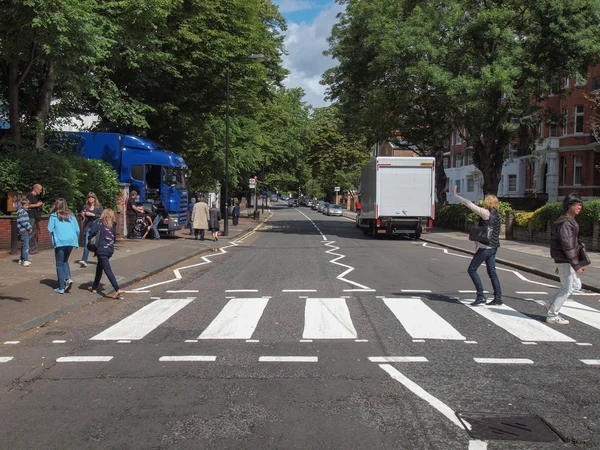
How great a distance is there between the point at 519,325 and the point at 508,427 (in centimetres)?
377

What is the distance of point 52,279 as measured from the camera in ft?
37.0

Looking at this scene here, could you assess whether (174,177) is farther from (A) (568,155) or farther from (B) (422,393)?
(A) (568,155)

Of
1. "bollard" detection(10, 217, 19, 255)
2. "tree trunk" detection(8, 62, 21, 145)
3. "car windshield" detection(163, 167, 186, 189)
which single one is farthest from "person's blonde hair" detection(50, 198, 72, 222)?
"car windshield" detection(163, 167, 186, 189)

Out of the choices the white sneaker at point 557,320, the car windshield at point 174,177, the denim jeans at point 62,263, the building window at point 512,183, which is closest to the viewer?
the white sneaker at point 557,320

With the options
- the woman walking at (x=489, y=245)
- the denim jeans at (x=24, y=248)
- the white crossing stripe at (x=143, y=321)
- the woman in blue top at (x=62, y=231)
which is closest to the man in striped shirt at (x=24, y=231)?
the denim jeans at (x=24, y=248)

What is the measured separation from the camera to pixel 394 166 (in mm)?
24797

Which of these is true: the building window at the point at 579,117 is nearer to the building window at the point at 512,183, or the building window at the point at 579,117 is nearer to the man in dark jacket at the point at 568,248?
the building window at the point at 512,183

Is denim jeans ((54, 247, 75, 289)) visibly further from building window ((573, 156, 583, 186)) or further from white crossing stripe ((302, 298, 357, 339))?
building window ((573, 156, 583, 186))

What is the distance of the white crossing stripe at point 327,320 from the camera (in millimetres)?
7145

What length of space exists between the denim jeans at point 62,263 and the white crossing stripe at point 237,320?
9.78 ft

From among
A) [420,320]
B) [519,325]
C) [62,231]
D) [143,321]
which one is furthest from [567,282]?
[62,231]

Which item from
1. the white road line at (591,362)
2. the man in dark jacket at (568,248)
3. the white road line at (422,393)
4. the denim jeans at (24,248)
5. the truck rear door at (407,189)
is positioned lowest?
the white road line at (591,362)

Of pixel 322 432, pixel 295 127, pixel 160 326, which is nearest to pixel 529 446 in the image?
pixel 322 432

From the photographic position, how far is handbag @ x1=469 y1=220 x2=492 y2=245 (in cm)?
879
